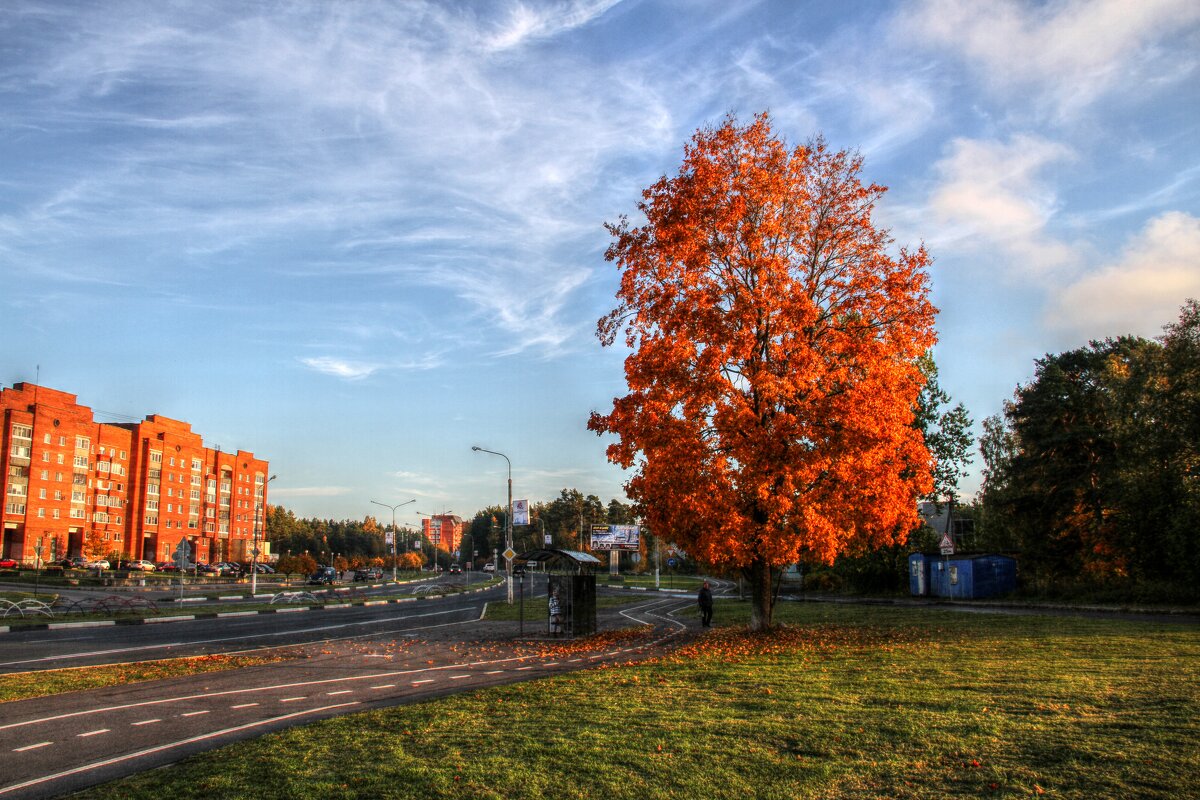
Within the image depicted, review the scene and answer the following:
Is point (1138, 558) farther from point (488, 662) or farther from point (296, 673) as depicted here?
point (296, 673)

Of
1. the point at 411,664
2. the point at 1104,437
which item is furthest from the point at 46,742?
the point at 1104,437

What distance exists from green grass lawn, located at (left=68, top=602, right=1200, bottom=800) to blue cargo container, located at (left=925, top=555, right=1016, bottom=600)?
80.5 ft

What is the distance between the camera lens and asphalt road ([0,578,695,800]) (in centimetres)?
898

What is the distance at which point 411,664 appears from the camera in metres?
17.1

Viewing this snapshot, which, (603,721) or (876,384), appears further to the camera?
(876,384)

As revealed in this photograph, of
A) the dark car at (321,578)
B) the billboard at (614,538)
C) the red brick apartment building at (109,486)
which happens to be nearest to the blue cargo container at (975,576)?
the dark car at (321,578)

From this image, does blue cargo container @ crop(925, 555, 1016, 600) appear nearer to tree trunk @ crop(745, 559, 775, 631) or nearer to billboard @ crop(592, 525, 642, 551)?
tree trunk @ crop(745, 559, 775, 631)

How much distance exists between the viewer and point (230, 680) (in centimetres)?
1460

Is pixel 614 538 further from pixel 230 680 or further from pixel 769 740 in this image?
pixel 769 740

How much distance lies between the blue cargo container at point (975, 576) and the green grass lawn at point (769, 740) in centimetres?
2453

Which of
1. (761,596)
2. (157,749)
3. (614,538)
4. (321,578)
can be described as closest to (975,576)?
(761,596)

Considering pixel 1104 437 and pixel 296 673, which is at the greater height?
pixel 1104 437

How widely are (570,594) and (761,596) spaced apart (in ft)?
19.2

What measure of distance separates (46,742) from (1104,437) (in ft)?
136
